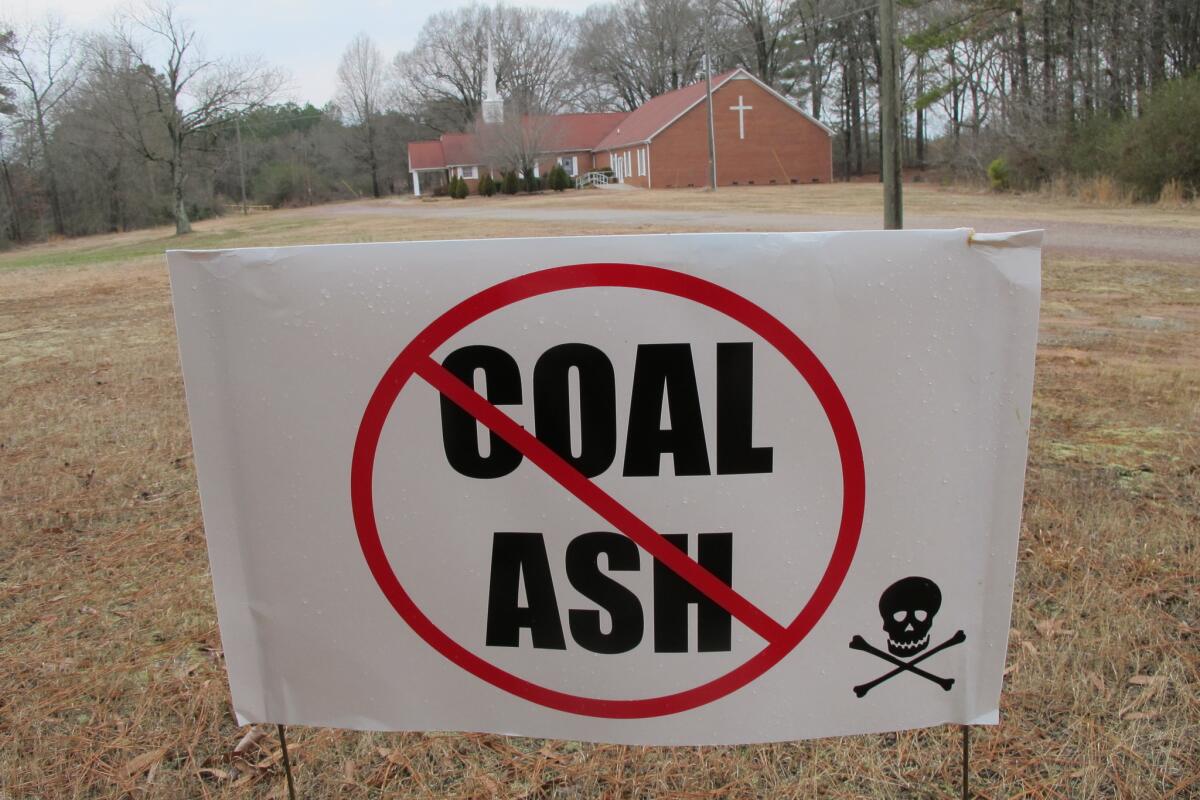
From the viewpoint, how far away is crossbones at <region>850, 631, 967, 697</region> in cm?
183

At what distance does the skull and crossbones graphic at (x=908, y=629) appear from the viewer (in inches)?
71.1

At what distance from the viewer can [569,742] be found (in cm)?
277

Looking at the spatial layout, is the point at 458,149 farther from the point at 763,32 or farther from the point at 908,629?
the point at 908,629

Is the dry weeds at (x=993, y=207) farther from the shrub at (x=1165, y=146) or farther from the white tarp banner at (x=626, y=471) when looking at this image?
the white tarp banner at (x=626, y=471)

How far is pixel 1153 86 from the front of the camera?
30844 millimetres

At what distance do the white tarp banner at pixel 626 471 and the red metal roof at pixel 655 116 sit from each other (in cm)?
5378

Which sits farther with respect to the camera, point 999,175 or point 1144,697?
point 999,175

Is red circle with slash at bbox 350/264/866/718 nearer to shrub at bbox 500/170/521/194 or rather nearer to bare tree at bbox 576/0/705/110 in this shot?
shrub at bbox 500/170/521/194

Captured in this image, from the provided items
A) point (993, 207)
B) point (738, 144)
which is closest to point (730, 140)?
point (738, 144)

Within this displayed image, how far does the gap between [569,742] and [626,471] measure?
134 centimetres

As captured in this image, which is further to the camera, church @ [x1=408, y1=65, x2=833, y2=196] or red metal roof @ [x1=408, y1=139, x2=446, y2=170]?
red metal roof @ [x1=408, y1=139, x2=446, y2=170]

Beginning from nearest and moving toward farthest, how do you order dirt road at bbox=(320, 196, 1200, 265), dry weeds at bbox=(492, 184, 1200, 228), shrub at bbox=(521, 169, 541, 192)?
dirt road at bbox=(320, 196, 1200, 265), dry weeds at bbox=(492, 184, 1200, 228), shrub at bbox=(521, 169, 541, 192)

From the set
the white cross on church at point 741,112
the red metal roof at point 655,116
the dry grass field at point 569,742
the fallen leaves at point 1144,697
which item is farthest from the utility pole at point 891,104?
the white cross on church at point 741,112

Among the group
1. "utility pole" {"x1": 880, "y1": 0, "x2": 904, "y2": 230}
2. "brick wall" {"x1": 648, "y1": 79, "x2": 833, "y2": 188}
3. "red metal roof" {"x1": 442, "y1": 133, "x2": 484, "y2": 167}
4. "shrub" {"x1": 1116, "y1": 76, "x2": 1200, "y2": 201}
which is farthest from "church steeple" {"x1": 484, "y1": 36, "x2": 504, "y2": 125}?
"utility pole" {"x1": 880, "y1": 0, "x2": 904, "y2": 230}
